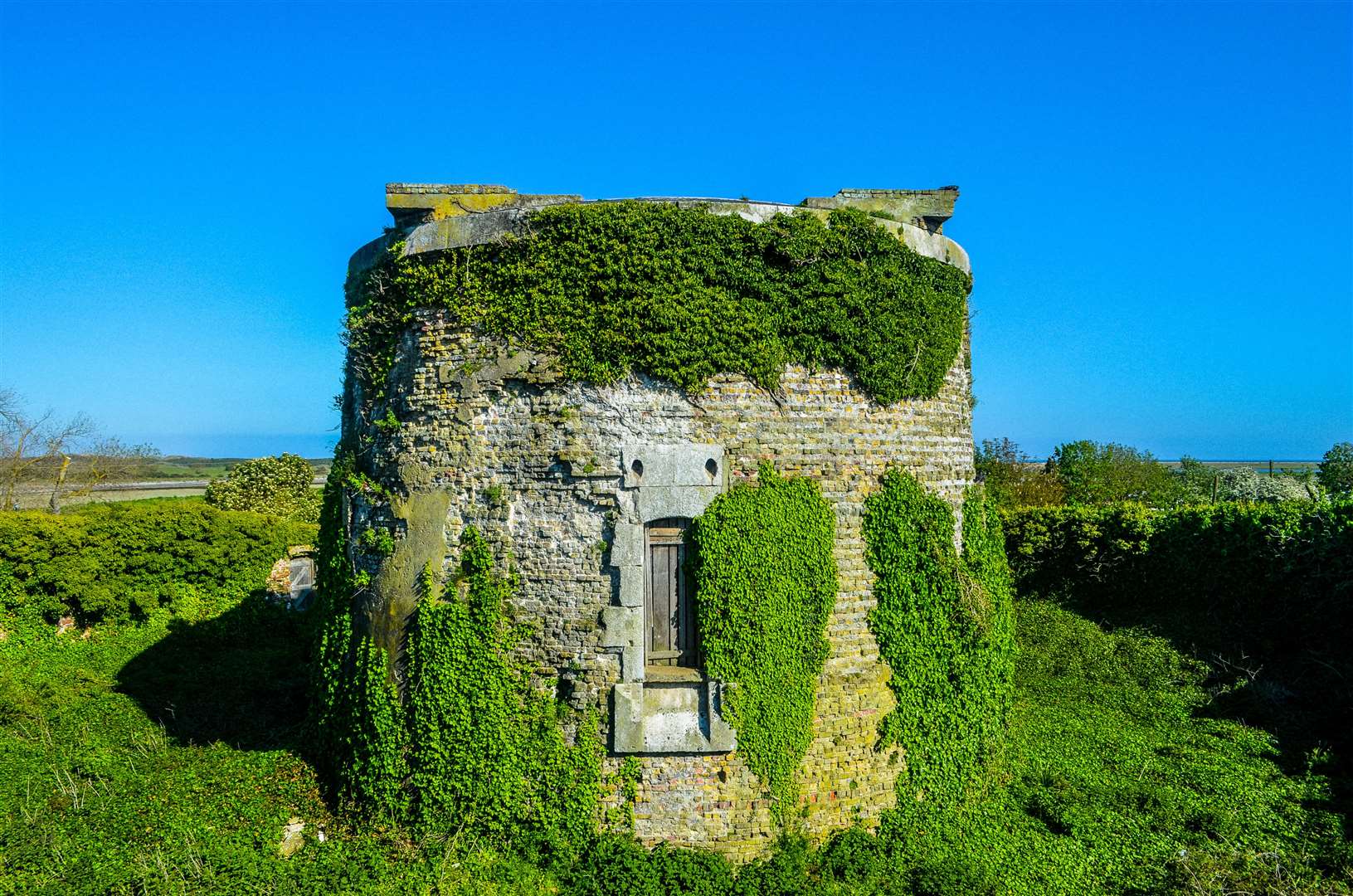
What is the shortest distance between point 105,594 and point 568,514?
15447 millimetres

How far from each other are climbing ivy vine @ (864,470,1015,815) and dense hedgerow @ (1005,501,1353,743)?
22.7 ft

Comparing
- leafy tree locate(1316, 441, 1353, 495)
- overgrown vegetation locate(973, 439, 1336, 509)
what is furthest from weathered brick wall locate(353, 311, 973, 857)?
leafy tree locate(1316, 441, 1353, 495)

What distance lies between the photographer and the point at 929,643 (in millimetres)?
8820

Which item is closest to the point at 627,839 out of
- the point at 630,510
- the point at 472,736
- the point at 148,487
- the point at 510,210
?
the point at 472,736

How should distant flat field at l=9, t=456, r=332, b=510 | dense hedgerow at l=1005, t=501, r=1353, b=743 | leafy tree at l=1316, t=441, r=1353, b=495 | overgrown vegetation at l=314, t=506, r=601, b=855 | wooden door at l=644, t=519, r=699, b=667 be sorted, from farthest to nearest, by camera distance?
distant flat field at l=9, t=456, r=332, b=510 < leafy tree at l=1316, t=441, r=1353, b=495 < dense hedgerow at l=1005, t=501, r=1353, b=743 < wooden door at l=644, t=519, r=699, b=667 < overgrown vegetation at l=314, t=506, r=601, b=855

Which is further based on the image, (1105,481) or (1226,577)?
(1105,481)

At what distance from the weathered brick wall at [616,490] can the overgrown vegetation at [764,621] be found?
210mm

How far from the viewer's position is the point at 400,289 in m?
8.92

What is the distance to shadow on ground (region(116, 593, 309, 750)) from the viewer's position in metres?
11.2

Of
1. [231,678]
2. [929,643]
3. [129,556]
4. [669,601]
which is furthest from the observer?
[129,556]

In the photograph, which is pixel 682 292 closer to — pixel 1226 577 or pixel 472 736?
pixel 472 736

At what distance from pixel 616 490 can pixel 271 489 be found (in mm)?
22194

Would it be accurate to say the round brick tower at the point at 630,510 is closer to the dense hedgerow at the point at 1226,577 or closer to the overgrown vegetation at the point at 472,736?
the overgrown vegetation at the point at 472,736

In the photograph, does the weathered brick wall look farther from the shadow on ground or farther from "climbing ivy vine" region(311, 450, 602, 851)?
the shadow on ground
